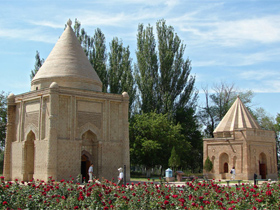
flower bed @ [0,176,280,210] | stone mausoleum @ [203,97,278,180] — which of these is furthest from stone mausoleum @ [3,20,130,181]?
stone mausoleum @ [203,97,278,180]

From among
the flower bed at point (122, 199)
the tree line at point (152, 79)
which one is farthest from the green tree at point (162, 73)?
the flower bed at point (122, 199)

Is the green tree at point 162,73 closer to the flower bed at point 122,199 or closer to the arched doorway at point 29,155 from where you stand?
the arched doorway at point 29,155

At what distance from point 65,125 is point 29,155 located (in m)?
3.25

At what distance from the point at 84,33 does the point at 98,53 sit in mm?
2430

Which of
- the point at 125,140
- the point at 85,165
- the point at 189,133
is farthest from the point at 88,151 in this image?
the point at 189,133

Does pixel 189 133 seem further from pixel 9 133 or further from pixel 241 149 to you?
pixel 9 133

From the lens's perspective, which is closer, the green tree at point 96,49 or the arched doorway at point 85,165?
the arched doorway at point 85,165

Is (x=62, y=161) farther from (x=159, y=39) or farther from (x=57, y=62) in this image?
(x=159, y=39)

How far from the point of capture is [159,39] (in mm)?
37500

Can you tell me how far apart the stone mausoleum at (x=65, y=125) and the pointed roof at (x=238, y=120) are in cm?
1129

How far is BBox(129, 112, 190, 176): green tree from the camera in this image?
3239 cm

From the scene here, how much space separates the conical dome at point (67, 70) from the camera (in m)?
22.8

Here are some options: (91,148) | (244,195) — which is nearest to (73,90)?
(91,148)

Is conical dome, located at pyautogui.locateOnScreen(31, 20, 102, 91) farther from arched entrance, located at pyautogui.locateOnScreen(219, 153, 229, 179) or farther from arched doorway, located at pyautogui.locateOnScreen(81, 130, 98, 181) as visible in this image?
arched entrance, located at pyautogui.locateOnScreen(219, 153, 229, 179)
